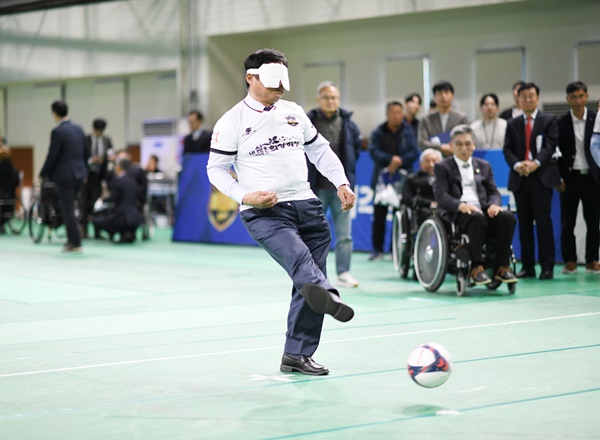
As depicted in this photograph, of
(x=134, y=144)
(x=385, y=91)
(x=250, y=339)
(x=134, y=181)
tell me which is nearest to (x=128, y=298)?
(x=250, y=339)

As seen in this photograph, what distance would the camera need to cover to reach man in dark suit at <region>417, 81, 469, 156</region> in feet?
39.3

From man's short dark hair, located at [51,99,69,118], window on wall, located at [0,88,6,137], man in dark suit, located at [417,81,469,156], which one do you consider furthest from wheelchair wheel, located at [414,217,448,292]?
window on wall, located at [0,88,6,137]

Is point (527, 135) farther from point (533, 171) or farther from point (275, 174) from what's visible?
point (275, 174)

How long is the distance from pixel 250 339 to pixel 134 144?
18686mm

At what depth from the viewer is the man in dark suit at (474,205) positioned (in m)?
9.20

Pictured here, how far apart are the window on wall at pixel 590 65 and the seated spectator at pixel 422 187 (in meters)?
7.66

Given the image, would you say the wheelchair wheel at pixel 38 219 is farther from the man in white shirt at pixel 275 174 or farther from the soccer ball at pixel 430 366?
the soccer ball at pixel 430 366

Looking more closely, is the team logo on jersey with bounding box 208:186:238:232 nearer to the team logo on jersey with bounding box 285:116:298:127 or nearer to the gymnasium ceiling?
the gymnasium ceiling

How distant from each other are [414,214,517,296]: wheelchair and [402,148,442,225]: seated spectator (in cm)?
58

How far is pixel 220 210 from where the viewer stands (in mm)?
16391

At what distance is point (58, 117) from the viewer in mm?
14781

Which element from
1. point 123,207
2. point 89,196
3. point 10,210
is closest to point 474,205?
point 123,207

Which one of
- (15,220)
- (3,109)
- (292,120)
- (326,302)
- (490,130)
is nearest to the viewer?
(326,302)

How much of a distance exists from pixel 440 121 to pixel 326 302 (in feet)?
24.1
